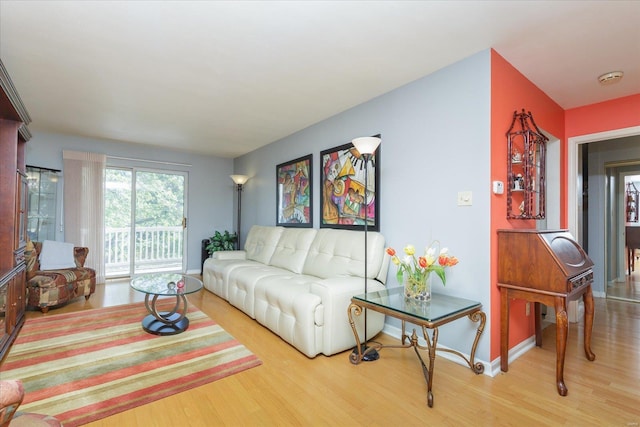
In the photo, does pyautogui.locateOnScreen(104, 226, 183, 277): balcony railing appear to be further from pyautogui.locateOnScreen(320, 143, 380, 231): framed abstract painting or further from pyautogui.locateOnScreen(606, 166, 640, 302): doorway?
pyautogui.locateOnScreen(606, 166, 640, 302): doorway

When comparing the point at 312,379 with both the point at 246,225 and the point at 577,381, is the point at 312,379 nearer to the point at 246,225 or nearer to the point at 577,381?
the point at 577,381

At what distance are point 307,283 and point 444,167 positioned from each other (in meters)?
1.65

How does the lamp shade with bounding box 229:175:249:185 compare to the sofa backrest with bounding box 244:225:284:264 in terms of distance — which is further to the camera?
the lamp shade with bounding box 229:175:249:185

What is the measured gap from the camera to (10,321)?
266 cm

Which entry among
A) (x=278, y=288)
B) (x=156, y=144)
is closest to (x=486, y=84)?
(x=278, y=288)

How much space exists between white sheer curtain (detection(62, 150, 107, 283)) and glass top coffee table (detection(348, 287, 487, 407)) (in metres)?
4.53

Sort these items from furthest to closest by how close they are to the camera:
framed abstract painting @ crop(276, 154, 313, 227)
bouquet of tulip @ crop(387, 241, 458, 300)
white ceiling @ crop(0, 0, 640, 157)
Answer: framed abstract painting @ crop(276, 154, 313, 227) < bouquet of tulip @ crop(387, 241, 458, 300) < white ceiling @ crop(0, 0, 640, 157)

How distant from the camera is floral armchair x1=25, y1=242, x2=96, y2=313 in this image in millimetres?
3463

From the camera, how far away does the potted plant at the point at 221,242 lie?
5.52 metres

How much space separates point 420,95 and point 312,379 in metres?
2.50

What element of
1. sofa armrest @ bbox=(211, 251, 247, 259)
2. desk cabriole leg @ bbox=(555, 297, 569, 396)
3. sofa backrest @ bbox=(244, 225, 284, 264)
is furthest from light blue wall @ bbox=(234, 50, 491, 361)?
sofa armrest @ bbox=(211, 251, 247, 259)

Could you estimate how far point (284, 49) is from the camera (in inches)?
89.2

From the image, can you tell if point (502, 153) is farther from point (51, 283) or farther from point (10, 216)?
point (51, 283)

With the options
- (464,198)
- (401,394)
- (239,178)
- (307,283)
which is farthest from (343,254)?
(239,178)
